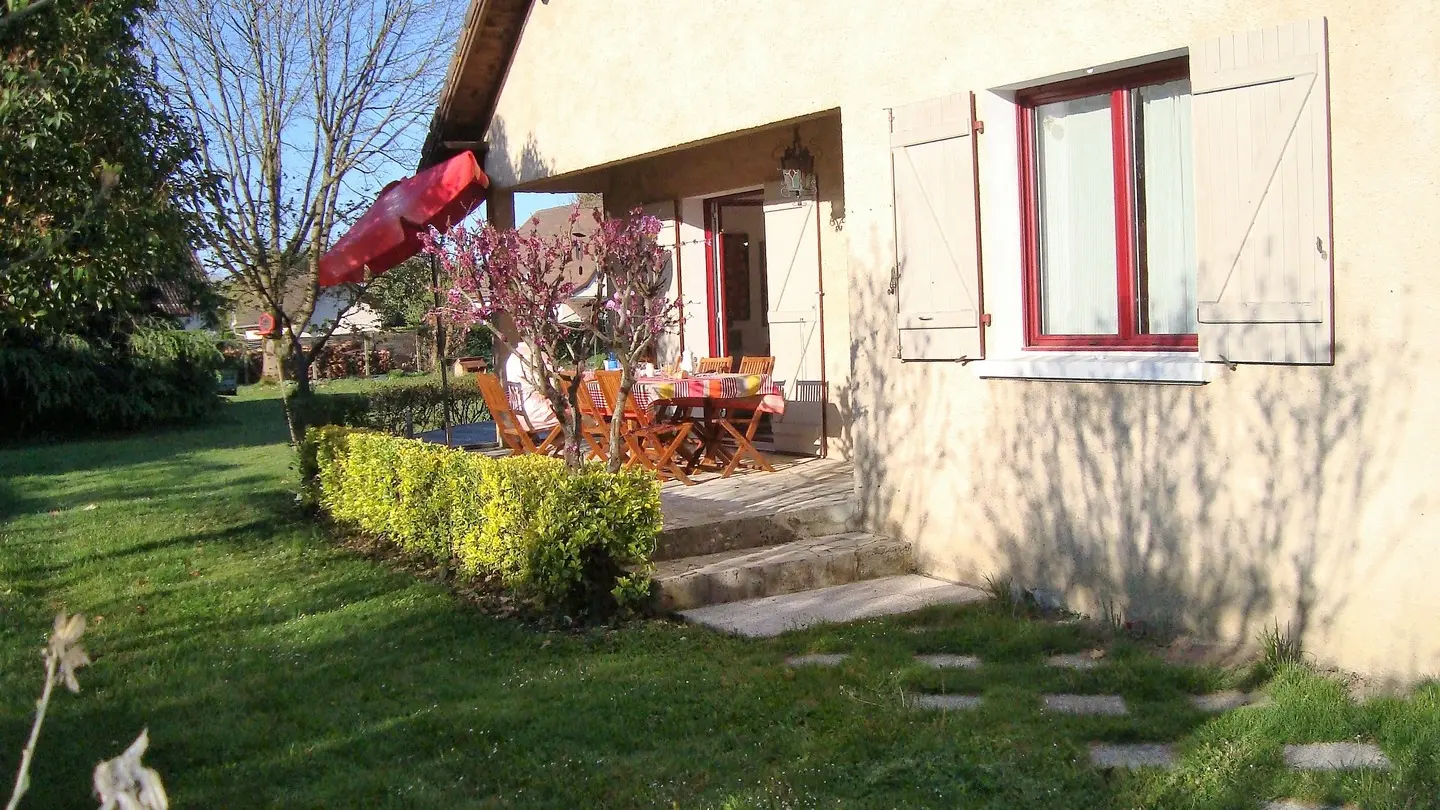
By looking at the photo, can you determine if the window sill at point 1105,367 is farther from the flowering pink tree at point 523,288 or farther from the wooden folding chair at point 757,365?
the wooden folding chair at point 757,365

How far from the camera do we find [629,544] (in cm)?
659

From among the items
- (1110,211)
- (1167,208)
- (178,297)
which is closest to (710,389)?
(1110,211)

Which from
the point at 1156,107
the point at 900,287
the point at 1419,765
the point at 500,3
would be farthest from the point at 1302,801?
the point at 500,3

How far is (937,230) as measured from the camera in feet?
22.9

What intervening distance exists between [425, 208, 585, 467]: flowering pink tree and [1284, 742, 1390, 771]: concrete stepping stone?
4.19 m

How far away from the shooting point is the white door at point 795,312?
10.2 m

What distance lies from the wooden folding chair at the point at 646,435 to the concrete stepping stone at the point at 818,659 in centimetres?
329

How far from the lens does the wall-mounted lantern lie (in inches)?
390

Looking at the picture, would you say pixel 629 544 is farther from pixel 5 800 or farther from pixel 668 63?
pixel 668 63

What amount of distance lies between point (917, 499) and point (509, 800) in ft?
11.7

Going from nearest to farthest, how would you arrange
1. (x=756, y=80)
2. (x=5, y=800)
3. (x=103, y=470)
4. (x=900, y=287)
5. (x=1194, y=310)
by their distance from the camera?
(x=5, y=800)
(x=1194, y=310)
(x=900, y=287)
(x=756, y=80)
(x=103, y=470)

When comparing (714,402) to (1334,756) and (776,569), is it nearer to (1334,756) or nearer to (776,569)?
(776,569)

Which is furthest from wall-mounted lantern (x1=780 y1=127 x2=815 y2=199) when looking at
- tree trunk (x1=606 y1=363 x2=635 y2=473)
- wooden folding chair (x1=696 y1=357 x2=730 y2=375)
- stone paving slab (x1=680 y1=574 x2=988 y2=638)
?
stone paving slab (x1=680 y1=574 x2=988 y2=638)

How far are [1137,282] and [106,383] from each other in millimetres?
18497
